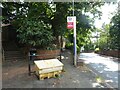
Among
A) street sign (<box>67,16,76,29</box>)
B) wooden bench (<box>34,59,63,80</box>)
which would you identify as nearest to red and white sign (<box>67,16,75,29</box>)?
street sign (<box>67,16,76,29</box>)

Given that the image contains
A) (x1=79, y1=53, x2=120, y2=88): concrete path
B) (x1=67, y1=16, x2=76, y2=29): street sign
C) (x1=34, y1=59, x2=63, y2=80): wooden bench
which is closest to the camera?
(x1=34, y1=59, x2=63, y2=80): wooden bench

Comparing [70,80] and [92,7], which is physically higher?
[92,7]

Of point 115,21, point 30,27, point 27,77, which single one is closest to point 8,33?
point 30,27

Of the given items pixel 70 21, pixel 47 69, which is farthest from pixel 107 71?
pixel 47 69

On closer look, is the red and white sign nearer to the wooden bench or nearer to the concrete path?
the concrete path

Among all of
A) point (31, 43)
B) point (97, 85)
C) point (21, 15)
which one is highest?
point (21, 15)

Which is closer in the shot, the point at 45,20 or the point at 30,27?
the point at 30,27

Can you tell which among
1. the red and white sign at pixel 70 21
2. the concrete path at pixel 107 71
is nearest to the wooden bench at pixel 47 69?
the concrete path at pixel 107 71

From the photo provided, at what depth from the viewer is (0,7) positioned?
1514 centimetres

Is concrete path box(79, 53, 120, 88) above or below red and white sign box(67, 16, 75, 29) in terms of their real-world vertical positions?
below

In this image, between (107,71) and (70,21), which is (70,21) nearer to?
(70,21)

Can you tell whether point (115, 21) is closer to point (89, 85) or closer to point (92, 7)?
point (92, 7)

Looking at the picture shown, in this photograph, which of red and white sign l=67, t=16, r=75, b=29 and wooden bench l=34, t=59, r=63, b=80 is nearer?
wooden bench l=34, t=59, r=63, b=80

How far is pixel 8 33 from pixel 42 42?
927 cm
